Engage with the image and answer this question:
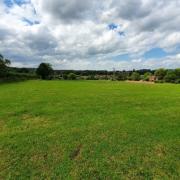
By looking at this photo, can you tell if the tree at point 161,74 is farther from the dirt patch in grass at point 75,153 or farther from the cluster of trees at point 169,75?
the dirt patch in grass at point 75,153

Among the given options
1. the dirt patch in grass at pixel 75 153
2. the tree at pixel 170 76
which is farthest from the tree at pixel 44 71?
the dirt patch in grass at pixel 75 153

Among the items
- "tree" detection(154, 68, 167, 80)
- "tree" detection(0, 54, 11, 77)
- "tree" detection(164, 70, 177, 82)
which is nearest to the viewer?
"tree" detection(0, 54, 11, 77)

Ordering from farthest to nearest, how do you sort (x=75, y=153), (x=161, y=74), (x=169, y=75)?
(x=161, y=74)
(x=169, y=75)
(x=75, y=153)

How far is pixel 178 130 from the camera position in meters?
6.84

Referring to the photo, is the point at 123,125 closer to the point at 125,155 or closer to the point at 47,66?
the point at 125,155

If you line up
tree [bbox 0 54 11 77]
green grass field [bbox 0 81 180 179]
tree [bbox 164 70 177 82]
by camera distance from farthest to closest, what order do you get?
tree [bbox 164 70 177 82] → tree [bbox 0 54 11 77] → green grass field [bbox 0 81 180 179]

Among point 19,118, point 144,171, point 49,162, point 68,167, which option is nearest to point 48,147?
point 49,162

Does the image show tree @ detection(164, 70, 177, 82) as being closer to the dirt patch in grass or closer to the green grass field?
the green grass field

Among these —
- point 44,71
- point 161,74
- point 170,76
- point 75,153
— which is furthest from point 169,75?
point 75,153

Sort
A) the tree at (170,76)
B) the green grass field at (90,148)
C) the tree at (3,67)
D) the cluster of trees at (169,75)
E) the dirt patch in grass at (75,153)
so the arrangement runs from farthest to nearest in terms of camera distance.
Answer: the tree at (170,76) → the cluster of trees at (169,75) → the tree at (3,67) → the dirt patch in grass at (75,153) → the green grass field at (90,148)

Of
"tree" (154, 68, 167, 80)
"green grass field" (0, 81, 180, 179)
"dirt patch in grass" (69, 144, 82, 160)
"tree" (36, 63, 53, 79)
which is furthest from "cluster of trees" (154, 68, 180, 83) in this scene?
"dirt patch in grass" (69, 144, 82, 160)

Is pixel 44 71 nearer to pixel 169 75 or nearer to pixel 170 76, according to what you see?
pixel 169 75

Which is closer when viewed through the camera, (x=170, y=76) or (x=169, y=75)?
(x=170, y=76)

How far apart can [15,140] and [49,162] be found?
1970mm
